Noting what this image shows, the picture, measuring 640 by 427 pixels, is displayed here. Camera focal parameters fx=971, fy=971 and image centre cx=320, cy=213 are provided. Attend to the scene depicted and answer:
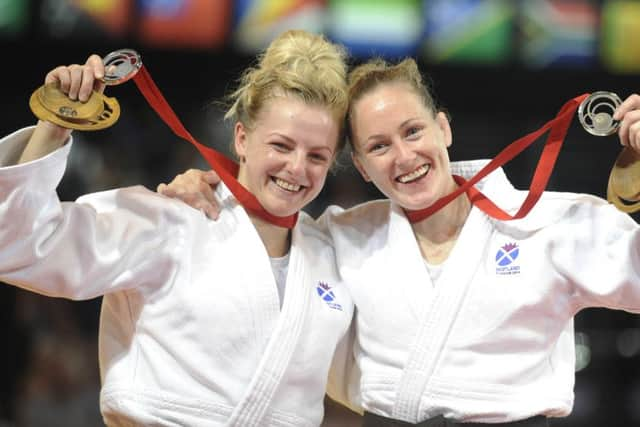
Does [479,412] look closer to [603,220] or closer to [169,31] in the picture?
[603,220]

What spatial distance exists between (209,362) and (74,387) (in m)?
1.98

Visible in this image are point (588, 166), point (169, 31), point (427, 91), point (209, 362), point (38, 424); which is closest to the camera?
point (209, 362)

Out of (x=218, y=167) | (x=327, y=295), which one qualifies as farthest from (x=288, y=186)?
(x=327, y=295)

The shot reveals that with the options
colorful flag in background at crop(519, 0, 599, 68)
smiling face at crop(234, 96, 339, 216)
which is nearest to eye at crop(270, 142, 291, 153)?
smiling face at crop(234, 96, 339, 216)

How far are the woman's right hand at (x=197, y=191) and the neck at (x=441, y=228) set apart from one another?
1.78ft

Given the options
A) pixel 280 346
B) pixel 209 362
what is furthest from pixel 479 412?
pixel 209 362

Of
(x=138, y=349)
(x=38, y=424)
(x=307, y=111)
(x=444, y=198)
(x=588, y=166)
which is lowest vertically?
(x=38, y=424)

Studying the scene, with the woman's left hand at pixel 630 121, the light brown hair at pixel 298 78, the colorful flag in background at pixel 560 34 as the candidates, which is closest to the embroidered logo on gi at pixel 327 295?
the light brown hair at pixel 298 78

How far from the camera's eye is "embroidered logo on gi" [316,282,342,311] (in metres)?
2.46

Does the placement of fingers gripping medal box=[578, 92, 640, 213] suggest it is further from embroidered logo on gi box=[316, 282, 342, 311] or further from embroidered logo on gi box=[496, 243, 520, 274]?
embroidered logo on gi box=[316, 282, 342, 311]

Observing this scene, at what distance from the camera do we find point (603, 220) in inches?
92.2

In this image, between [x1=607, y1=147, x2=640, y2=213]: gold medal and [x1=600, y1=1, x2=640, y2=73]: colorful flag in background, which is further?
[x1=600, y1=1, x2=640, y2=73]: colorful flag in background

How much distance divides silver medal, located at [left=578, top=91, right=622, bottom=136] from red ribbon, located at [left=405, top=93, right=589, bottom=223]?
71 millimetres

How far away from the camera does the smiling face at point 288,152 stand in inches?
94.6
